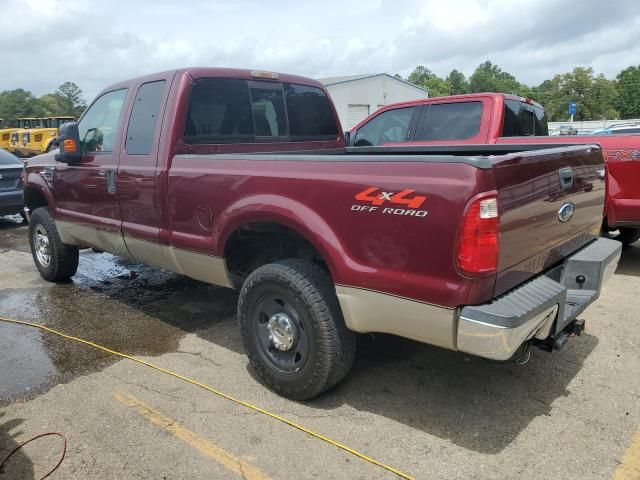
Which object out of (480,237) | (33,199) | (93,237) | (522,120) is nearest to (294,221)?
(480,237)

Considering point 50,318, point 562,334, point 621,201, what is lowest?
point 50,318

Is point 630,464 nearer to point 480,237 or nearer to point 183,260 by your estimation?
point 480,237

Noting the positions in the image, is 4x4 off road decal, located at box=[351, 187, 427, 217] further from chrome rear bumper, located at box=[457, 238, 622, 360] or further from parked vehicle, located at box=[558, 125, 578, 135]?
parked vehicle, located at box=[558, 125, 578, 135]

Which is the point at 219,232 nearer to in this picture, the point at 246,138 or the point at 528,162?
the point at 246,138

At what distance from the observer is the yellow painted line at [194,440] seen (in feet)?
8.64

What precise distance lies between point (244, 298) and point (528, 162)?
1.84m

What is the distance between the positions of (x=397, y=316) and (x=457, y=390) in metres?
1.02

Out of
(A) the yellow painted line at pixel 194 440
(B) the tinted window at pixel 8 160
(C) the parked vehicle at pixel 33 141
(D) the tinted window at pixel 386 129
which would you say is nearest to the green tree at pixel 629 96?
(C) the parked vehicle at pixel 33 141

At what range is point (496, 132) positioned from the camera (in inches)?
236

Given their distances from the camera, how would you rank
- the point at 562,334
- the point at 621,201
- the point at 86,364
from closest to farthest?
1. the point at 562,334
2. the point at 86,364
3. the point at 621,201

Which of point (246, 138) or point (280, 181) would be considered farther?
point (246, 138)

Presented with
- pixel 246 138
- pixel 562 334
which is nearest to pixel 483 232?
pixel 562 334

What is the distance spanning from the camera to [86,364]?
384 cm

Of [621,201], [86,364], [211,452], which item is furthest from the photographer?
[621,201]
